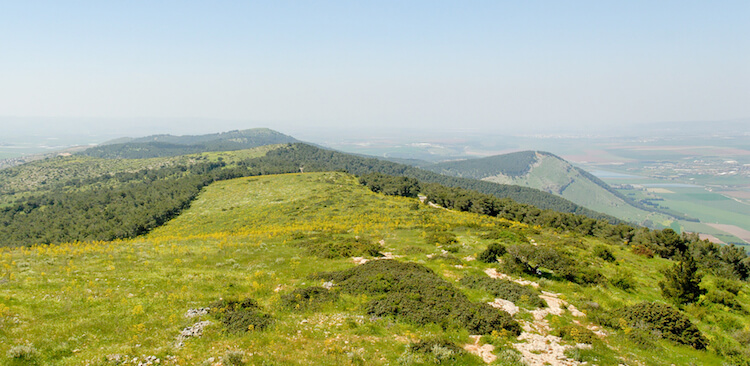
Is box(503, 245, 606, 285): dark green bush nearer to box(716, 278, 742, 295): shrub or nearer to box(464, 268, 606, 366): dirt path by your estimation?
box(464, 268, 606, 366): dirt path

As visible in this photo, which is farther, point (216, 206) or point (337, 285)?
point (216, 206)

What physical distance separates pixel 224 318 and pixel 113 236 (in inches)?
3334

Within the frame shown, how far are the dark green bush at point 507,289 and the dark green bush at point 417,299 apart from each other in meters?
2.94

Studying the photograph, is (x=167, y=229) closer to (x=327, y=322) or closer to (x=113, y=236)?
(x=113, y=236)

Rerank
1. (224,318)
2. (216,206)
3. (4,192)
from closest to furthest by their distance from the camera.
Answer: (224,318), (216,206), (4,192)

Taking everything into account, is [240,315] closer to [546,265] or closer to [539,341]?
[539,341]

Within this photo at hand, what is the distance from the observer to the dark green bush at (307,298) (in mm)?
18672

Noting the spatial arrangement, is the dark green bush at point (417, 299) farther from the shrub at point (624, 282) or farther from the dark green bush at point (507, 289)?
the shrub at point (624, 282)

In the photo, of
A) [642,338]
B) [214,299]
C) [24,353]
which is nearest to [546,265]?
[642,338]

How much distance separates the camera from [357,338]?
49.9ft

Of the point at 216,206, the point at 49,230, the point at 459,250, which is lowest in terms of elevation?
the point at 49,230

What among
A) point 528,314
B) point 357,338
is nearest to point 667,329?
point 528,314

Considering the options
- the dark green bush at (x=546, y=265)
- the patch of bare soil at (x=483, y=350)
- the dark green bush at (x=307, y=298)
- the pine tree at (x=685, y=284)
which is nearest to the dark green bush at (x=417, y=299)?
the patch of bare soil at (x=483, y=350)

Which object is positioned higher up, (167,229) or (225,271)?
(225,271)
